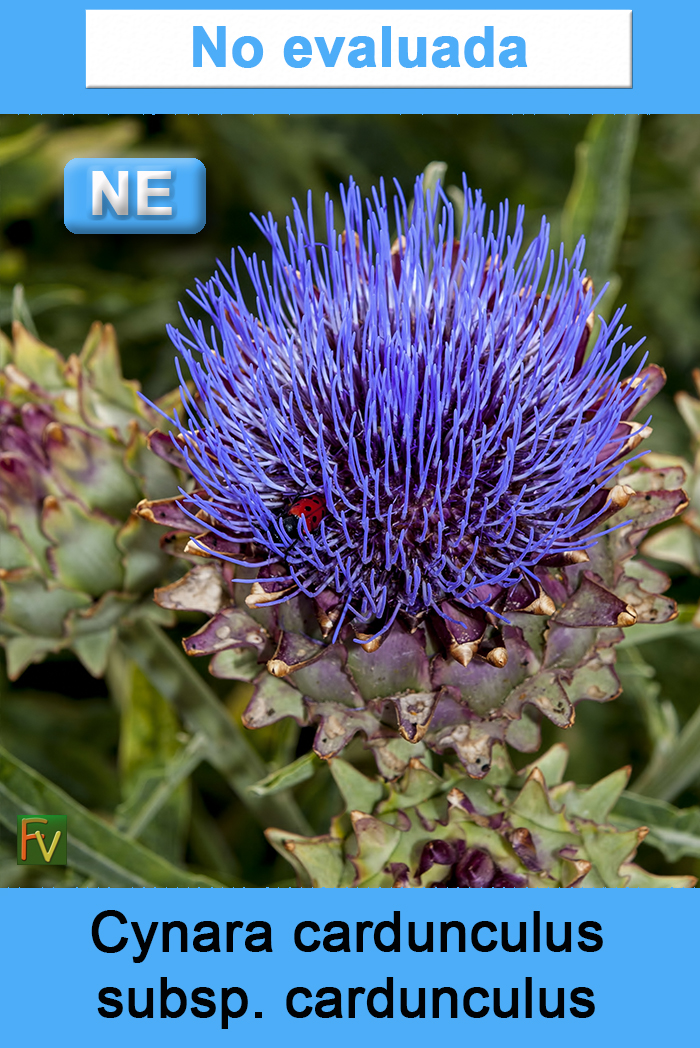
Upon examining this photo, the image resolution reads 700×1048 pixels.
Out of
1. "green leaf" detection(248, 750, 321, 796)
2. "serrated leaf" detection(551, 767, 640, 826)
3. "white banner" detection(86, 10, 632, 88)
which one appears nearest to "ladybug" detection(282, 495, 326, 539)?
"green leaf" detection(248, 750, 321, 796)

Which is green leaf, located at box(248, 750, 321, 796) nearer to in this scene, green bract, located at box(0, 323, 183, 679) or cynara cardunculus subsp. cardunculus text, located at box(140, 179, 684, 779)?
cynara cardunculus subsp. cardunculus text, located at box(140, 179, 684, 779)

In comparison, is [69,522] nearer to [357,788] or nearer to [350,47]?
[357,788]

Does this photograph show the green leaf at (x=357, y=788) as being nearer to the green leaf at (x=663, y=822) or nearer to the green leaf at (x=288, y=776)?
the green leaf at (x=288, y=776)

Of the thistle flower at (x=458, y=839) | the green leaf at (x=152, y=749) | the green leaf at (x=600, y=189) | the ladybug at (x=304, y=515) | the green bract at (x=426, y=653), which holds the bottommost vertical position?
the green leaf at (x=152, y=749)

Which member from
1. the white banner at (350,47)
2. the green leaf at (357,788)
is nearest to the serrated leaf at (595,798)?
the green leaf at (357,788)

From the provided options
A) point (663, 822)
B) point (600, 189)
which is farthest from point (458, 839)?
point (600, 189)
